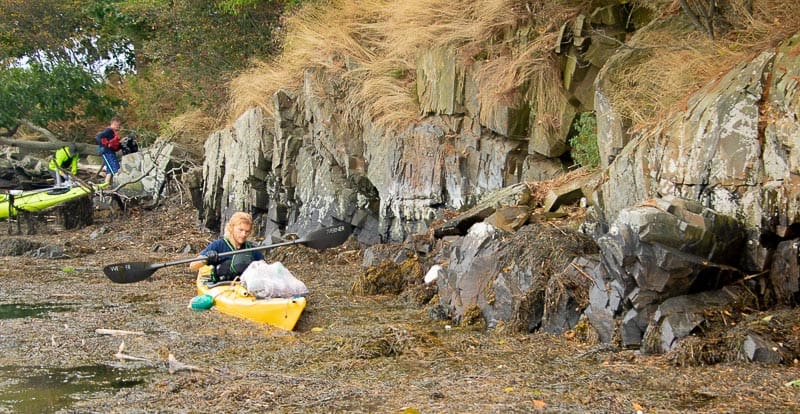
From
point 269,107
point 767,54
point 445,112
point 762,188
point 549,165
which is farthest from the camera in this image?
point 269,107

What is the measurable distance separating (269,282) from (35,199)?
1131cm

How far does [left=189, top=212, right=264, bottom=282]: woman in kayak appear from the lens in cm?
934

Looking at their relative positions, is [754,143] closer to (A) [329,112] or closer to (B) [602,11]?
(B) [602,11]

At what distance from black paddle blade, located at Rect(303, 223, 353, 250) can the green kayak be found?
9097mm

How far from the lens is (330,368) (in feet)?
20.6

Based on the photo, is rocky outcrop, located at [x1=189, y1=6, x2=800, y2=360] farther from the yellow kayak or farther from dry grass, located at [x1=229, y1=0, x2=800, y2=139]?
the yellow kayak

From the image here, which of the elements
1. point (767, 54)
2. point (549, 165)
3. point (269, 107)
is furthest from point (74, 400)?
point (269, 107)

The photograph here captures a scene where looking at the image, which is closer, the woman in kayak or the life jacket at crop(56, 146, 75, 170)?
the woman in kayak

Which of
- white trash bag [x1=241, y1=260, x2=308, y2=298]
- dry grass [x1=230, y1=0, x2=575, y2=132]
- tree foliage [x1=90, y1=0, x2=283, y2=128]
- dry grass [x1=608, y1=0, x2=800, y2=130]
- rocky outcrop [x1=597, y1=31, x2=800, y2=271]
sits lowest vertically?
white trash bag [x1=241, y1=260, x2=308, y2=298]

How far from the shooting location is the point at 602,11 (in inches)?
380

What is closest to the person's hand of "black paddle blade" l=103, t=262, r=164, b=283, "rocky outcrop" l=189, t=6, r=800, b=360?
"black paddle blade" l=103, t=262, r=164, b=283

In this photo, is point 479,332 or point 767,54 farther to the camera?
point 479,332

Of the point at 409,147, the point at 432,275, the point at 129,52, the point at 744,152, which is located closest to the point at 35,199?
the point at 129,52

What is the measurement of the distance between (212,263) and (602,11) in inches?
202
